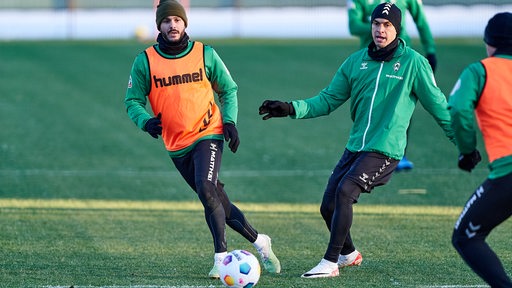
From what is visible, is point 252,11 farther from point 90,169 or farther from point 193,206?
point 193,206

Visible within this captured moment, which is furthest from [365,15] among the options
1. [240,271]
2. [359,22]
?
[240,271]

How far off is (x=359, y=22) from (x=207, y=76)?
464 centimetres

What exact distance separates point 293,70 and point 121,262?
1566 centimetres

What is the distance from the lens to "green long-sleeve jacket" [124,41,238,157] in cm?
862

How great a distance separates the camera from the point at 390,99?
27.5ft

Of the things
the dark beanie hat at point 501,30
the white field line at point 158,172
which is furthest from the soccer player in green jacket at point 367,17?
the dark beanie hat at point 501,30

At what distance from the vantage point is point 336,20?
3438cm

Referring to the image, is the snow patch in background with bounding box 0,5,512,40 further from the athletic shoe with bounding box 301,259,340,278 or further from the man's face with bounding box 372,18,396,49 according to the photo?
the athletic shoe with bounding box 301,259,340,278

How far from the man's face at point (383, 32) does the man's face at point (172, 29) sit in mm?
1514

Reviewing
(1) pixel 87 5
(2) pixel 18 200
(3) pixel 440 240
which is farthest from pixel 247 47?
(3) pixel 440 240

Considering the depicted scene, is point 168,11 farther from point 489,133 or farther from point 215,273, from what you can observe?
point 489,133

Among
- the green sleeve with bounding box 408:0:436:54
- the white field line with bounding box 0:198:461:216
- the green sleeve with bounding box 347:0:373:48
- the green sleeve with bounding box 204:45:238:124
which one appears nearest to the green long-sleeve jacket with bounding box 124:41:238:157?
the green sleeve with bounding box 204:45:238:124

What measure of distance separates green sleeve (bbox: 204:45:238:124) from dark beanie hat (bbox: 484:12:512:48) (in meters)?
2.40

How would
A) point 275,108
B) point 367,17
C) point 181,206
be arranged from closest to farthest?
point 275,108 → point 181,206 → point 367,17
